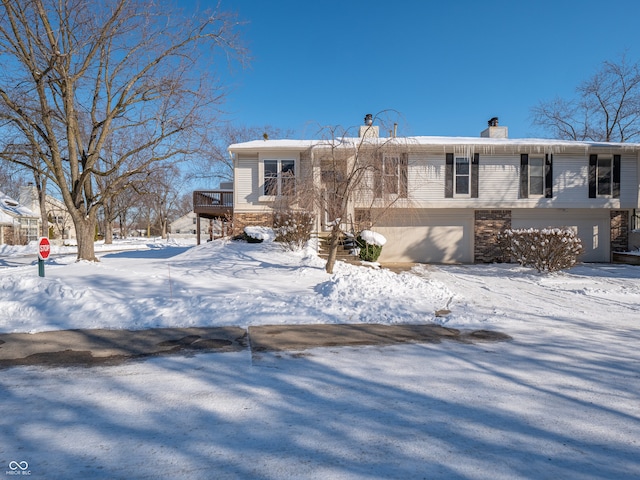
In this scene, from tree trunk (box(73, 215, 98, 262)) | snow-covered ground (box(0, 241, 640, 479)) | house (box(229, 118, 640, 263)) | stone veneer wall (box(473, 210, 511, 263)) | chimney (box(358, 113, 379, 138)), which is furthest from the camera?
stone veneer wall (box(473, 210, 511, 263))

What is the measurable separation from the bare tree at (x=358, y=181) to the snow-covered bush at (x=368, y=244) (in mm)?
2416

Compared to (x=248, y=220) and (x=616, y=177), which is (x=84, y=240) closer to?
(x=248, y=220)

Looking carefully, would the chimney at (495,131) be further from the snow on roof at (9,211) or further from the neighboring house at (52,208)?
the snow on roof at (9,211)

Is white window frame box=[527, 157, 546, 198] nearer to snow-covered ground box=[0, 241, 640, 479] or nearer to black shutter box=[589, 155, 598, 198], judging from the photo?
black shutter box=[589, 155, 598, 198]

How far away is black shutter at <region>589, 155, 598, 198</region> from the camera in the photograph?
16062mm

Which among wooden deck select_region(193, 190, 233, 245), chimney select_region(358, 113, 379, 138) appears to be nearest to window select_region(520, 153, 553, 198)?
chimney select_region(358, 113, 379, 138)

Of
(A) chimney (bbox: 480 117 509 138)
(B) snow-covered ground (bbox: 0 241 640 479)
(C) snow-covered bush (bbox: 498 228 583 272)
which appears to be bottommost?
(B) snow-covered ground (bbox: 0 241 640 479)

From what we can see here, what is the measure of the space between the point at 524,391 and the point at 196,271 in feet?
26.1

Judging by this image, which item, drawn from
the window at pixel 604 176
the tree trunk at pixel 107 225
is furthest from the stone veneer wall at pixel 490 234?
the tree trunk at pixel 107 225

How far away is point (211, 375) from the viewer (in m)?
4.04

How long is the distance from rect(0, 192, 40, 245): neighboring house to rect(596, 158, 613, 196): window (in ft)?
124

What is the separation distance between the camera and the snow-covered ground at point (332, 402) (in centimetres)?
254

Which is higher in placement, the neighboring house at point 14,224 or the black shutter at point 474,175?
the black shutter at point 474,175

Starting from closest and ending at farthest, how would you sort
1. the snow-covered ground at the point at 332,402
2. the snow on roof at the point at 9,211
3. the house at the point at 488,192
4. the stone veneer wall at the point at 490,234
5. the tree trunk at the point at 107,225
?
the snow-covered ground at the point at 332,402 < the house at the point at 488,192 < the stone veneer wall at the point at 490,234 < the snow on roof at the point at 9,211 < the tree trunk at the point at 107,225
